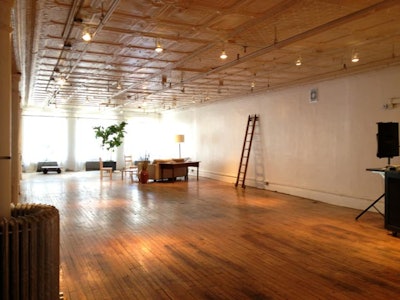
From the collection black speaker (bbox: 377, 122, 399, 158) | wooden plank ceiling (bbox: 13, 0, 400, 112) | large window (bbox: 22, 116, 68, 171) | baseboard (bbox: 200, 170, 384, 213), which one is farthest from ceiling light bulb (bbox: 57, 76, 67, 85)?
large window (bbox: 22, 116, 68, 171)

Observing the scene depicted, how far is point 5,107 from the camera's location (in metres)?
2.62

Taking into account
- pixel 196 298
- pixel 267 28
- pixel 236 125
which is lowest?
pixel 196 298

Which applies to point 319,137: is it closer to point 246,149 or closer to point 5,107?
point 246,149

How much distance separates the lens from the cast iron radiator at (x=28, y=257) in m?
2.35

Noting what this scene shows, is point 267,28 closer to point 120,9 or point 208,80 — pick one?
point 120,9

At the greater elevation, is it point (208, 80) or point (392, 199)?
point (208, 80)

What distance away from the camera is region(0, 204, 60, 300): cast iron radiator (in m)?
2.35

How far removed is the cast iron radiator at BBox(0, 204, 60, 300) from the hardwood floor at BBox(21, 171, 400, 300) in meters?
0.91

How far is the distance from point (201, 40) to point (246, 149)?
6.37m

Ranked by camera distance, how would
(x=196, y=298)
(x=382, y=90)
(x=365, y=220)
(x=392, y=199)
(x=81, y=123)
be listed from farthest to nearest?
(x=81, y=123) → (x=382, y=90) → (x=365, y=220) → (x=392, y=199) → (x=196, y=298)

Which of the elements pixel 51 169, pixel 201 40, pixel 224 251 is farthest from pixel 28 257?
pixel 51 169

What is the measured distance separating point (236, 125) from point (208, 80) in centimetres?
318

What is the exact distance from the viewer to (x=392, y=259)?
14.2 feet

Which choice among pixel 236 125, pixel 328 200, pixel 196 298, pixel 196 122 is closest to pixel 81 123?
pixel 196 122
